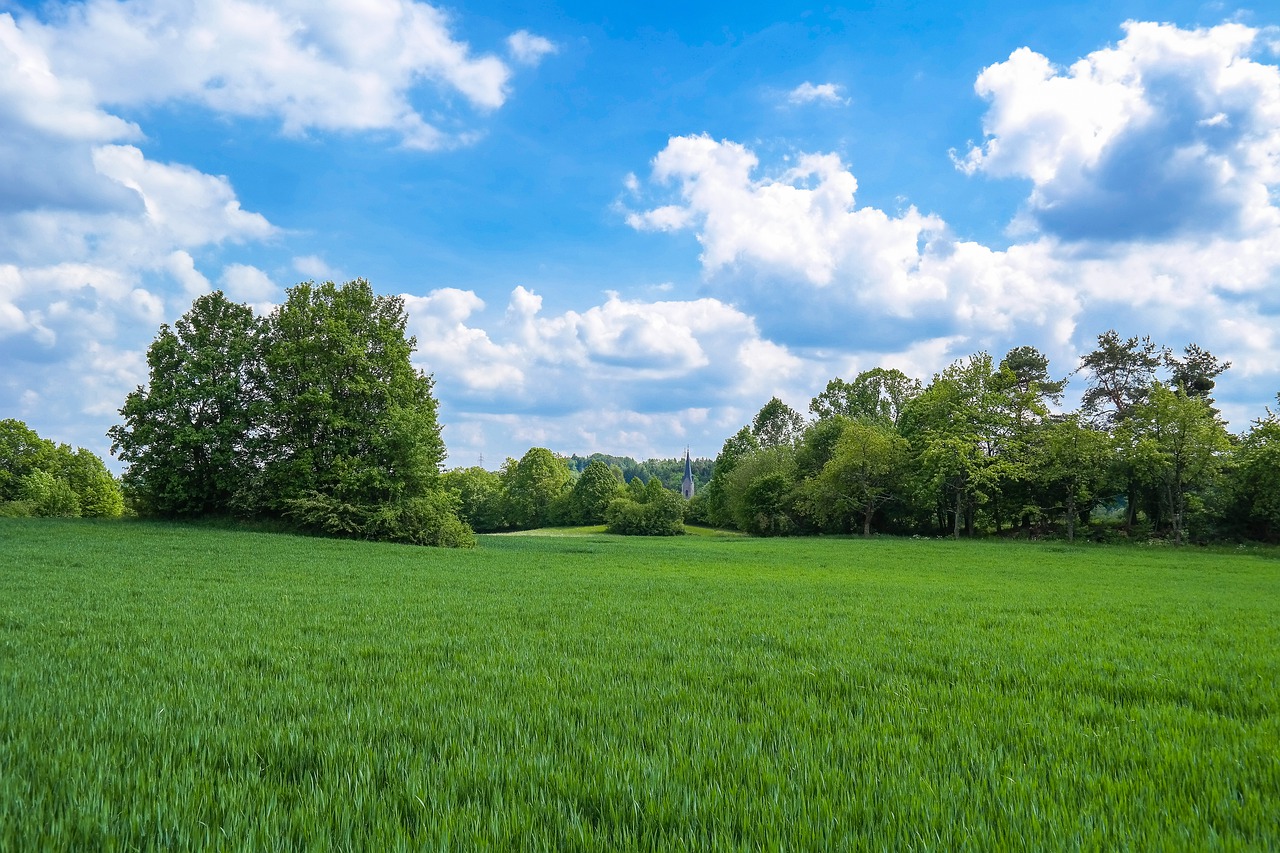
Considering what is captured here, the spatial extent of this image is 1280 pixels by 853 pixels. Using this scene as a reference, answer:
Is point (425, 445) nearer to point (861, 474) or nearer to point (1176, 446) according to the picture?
point (861, 474)

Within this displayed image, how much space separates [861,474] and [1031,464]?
13.5m

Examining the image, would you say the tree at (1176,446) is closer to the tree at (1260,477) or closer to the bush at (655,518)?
the tree at (1260,477)

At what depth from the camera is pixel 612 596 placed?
14586 mm

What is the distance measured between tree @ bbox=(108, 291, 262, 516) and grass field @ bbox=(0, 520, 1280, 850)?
28514 millimetres

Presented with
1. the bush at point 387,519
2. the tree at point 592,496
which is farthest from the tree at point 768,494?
the bush at point 387,519

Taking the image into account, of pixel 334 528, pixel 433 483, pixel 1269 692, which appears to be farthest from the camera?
pixel 433 483

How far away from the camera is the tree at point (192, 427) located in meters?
36.7

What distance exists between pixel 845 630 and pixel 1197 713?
4.81 metres

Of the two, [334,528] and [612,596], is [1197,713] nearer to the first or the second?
[612,596]

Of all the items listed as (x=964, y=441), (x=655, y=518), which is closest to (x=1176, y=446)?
(x=964, y=441)

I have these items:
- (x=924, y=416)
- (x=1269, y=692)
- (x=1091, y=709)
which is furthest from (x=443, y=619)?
(x=924, y=416)

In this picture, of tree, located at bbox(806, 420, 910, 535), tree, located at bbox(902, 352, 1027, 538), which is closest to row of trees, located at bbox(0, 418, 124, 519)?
tree, located at bbox(806, 420, 910, 535)

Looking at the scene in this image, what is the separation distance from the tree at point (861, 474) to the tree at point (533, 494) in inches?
1931

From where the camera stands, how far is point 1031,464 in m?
47.7
